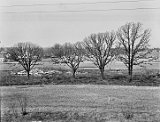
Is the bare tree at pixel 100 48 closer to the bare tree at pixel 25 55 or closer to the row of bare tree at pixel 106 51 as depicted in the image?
the row of bare tree at pixel 106 51

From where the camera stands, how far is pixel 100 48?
3155cm

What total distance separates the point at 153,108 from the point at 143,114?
4.96 ft

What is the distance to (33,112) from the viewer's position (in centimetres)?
1126

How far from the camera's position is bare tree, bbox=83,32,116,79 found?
1198 inches

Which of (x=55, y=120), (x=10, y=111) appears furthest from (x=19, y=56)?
(x=55, y=120)

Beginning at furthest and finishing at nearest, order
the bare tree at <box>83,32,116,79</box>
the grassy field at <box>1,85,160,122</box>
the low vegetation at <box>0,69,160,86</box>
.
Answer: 1. the bare tree at <box>83,32,116,79</box>
2. the low vegetation at <box>0,69,160,86</box>
3. the grassy field at <box>1,85,160,122</box>

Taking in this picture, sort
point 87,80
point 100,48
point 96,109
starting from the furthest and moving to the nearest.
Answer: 1. point 100,48
2. point 87,80
3. point 96,109

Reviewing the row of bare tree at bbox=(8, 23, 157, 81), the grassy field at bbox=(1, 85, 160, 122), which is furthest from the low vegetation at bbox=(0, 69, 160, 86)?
the grassy field at bbox=(1, 85, 160, 122)

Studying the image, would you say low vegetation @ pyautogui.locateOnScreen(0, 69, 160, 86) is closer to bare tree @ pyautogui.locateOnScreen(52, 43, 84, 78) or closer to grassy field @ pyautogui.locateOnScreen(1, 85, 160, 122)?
bare tree @ pyautogui.locateOnScreen(52, 43, 84, 78)

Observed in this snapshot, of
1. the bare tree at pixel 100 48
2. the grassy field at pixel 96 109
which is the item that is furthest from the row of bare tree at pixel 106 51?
the grassy field at pixel 96 109

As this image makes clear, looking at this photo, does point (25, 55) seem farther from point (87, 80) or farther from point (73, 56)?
point (87, 80)

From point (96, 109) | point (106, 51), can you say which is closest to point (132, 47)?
point (106, 51)

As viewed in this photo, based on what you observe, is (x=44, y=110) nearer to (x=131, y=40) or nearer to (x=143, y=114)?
(x=143, y=114)

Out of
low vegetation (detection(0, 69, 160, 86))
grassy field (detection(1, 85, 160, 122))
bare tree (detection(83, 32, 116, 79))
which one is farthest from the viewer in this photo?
bare tree (detection(83, 32, 116, 79))
